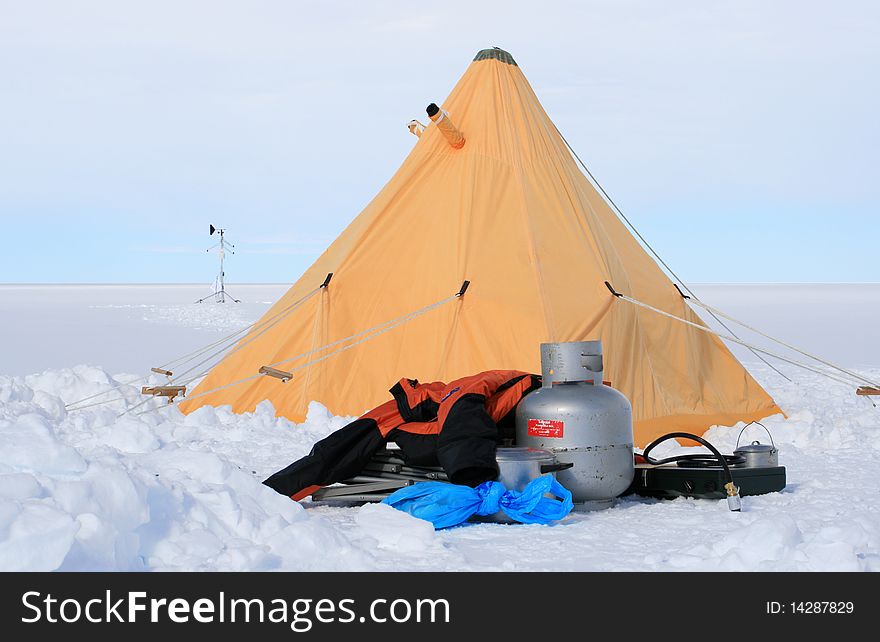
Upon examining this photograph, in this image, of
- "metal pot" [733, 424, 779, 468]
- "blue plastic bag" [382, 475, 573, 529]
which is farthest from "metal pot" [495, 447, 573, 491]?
"metal pot" [733, 424, 779, 468]

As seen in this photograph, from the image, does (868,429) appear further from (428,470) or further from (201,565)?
(201,565)

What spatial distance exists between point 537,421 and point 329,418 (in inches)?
107

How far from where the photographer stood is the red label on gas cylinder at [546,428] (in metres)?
5.06

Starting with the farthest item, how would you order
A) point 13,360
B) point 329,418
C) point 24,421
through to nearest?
point 13,360, point 329,418, point 24,421

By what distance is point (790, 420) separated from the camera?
7.77 metres

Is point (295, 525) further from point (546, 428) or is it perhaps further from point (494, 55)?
point (494, 55)

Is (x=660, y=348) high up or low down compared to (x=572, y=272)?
down

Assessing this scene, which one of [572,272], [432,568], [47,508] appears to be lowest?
[432,568]

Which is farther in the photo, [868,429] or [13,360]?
[13,360]

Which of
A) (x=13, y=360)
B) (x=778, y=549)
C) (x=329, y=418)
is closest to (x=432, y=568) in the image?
(x=778, y=549)

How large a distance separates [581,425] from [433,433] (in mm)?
830

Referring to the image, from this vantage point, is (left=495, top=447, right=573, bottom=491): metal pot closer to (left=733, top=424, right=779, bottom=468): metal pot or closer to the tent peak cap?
(left=733, top=424, right=779, bottom=468): metal pot

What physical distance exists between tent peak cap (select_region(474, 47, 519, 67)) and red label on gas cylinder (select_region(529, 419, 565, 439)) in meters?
4.77
